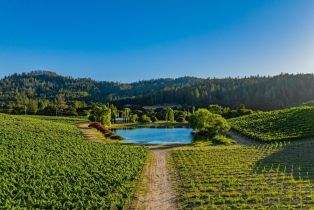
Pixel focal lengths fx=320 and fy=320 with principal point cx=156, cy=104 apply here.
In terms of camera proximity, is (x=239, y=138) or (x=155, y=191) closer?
(x=155, y=191)

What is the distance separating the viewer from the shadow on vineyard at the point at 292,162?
27.1 m

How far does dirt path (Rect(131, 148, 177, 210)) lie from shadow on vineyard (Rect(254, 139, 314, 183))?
28.6 feet

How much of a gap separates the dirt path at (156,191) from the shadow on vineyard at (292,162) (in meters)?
8.72

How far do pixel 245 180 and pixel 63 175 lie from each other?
563 inches

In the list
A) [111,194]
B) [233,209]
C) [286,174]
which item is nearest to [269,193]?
[233,209]

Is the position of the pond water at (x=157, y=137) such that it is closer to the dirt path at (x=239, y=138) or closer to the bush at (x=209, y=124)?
the bush at (x=209, y=124)

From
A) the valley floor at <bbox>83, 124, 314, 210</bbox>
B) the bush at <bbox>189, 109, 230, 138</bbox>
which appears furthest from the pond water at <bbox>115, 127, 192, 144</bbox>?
the valley floor at <bbox>83, 124, 314, 210</bbox>

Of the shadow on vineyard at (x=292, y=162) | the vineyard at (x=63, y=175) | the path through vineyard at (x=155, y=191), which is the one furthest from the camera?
the shadow on vineyard at (x=292, y=162)

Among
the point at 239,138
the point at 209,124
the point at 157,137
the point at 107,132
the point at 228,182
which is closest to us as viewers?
the point at 228,182

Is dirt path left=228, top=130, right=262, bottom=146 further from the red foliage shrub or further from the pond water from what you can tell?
the red foliage shrub

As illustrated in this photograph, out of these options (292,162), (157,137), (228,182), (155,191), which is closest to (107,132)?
(157,137)

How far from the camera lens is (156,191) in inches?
915

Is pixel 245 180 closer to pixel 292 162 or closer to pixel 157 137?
pixel 292 162

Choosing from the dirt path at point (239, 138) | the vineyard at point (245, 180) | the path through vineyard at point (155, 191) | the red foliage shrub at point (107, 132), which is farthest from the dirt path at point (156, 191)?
the dirt path at point (239, 138)
